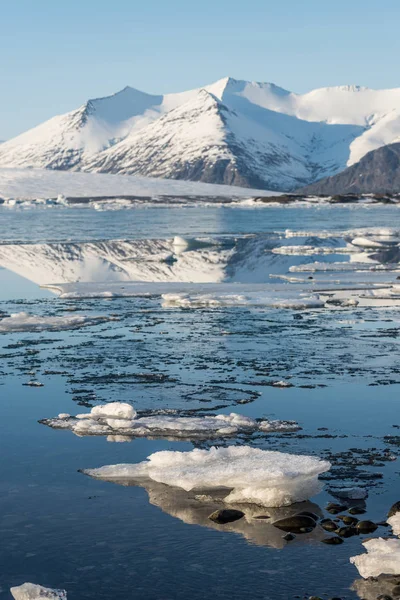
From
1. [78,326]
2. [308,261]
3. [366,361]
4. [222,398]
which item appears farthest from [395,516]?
[308,261]

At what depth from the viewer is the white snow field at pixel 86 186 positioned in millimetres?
132500

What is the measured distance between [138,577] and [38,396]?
20.1 feet

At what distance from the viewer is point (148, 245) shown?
4434 cm

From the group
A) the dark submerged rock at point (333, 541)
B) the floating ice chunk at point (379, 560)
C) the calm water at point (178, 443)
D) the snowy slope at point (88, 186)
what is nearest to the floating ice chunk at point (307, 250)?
the calm water at point (178, 443)

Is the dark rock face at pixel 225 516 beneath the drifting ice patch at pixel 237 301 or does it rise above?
beneath

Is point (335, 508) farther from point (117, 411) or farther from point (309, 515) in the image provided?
point (117, 411)

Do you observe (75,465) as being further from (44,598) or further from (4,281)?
(4,281)

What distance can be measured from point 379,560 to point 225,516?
169 centimetres

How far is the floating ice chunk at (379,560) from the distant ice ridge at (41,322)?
12166 millimetres

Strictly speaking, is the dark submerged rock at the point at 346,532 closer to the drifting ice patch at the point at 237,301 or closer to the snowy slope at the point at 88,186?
the drifting ice patch at the point at 237,301

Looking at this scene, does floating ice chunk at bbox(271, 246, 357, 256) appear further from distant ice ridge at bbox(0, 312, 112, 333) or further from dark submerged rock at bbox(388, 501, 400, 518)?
dark submerged rock at bbox(388, 501, 400, 518)

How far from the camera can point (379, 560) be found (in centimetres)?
705

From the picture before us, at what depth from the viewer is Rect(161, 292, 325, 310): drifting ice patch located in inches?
855

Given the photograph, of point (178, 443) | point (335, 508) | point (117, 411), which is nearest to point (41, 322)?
point (117, 411)
